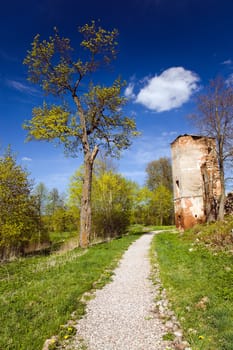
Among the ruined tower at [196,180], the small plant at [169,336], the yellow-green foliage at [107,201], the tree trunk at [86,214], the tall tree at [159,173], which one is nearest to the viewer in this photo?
the small plant at [169,336]

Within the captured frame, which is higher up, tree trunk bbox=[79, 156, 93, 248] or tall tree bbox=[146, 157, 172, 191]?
tall tree bbox=[146, 157, 172, 191]

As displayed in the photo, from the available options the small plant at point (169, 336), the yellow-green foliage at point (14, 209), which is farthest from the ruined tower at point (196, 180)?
the small plant at point (169, 336)

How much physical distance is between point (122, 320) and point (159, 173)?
44451 millimetres

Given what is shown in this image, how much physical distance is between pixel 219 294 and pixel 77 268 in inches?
204

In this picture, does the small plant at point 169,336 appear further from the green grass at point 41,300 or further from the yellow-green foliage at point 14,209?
the yellow-green foliage at point 14,209

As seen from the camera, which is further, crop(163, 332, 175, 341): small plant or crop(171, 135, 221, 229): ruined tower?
crop(171, 135, 221, 229): ruined tower

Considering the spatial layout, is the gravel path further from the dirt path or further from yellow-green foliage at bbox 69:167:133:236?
yellow-green foliage at bbox 69:167:133:236

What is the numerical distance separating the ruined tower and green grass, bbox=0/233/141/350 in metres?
13.2

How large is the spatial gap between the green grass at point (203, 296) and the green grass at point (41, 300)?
7.14 feet

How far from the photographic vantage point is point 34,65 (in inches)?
614

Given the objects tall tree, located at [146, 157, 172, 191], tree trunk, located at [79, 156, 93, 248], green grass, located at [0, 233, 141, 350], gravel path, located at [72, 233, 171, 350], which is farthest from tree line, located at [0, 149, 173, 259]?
gravel path, located at [72, 233, 171, 350]

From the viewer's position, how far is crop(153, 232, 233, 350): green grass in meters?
3.94

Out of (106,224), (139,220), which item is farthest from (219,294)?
(139,220)

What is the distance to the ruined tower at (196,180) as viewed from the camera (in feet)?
68.5
